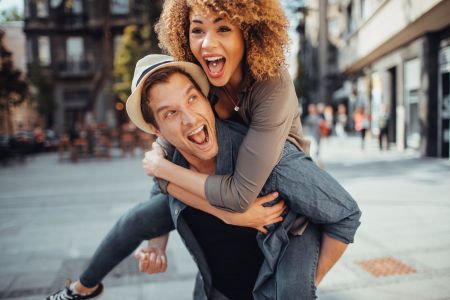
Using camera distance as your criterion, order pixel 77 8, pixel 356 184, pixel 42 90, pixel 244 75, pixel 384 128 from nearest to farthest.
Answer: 1. pixel 244 75
2. pixel 356 184
3. pixel 384 128
4. pixel 42 90
5. pixel 77 8

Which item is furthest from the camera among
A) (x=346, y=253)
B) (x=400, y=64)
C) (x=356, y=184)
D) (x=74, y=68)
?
(x=74, y=68)

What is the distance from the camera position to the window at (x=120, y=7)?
29641 millimetres

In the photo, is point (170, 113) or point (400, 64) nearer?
point (170, 113)

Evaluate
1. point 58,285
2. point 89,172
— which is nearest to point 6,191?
point 89,172

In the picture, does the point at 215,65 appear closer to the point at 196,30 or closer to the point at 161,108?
the point at 196,30

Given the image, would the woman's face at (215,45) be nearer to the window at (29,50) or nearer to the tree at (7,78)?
the tree at (7,78)

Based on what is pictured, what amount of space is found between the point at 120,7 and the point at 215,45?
31381 mm

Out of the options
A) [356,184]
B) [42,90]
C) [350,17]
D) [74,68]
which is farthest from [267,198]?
[74,68]

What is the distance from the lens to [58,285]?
10.8ft

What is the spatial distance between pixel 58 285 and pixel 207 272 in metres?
2.02

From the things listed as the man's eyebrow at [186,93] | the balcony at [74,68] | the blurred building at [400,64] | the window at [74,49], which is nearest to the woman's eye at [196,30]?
the man's eyebrow at [186,93]

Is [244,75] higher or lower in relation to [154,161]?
higher

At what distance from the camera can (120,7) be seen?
30.0 metres

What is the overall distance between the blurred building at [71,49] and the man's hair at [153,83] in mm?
29243
